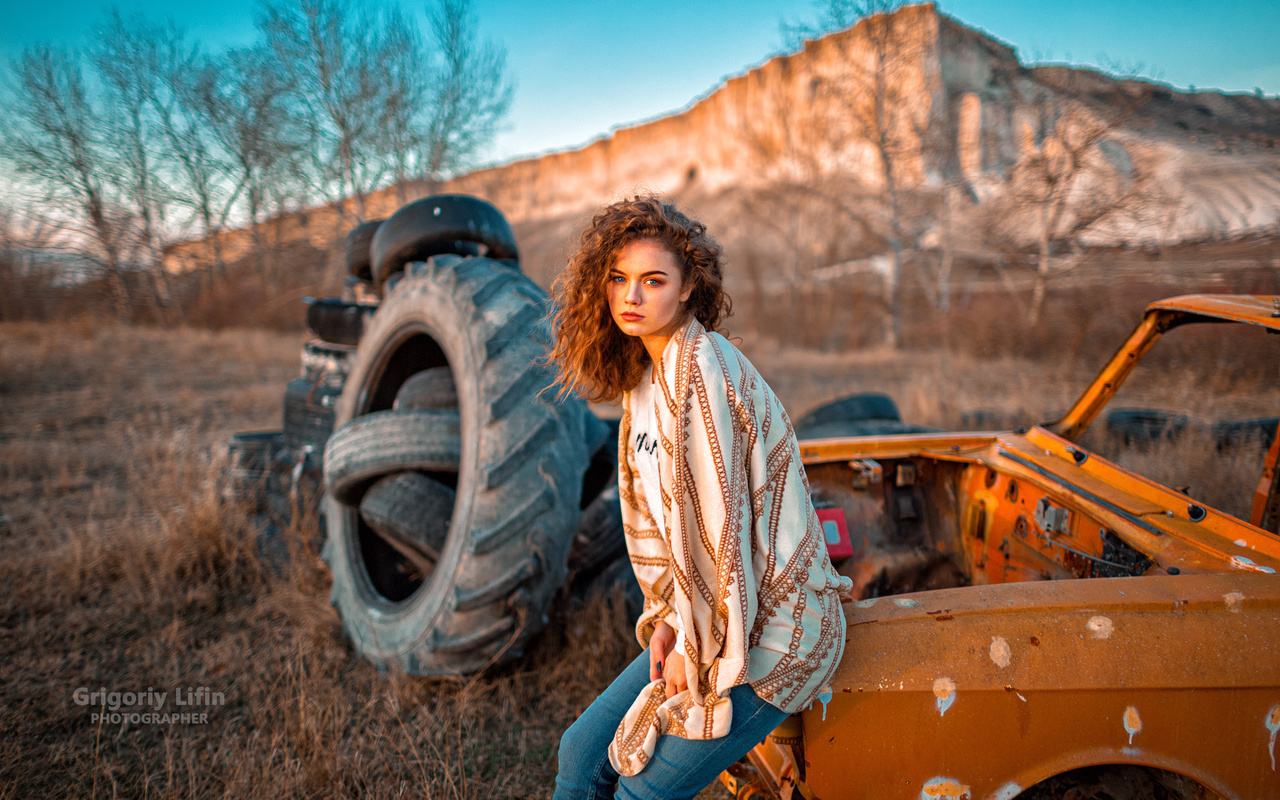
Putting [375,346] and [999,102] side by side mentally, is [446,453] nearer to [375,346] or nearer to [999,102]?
[375,346]

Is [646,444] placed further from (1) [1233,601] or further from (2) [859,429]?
(2) [859,429]

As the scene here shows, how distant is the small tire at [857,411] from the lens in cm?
505

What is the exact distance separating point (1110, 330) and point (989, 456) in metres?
11.1

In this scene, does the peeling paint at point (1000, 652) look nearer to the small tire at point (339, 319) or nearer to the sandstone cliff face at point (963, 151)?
the sandstone cliff face at point (963, 151)

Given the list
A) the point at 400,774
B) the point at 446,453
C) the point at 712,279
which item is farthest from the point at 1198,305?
the point at 400,774

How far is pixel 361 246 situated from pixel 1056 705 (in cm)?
475

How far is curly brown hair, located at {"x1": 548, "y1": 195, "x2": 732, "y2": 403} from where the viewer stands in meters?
1.37

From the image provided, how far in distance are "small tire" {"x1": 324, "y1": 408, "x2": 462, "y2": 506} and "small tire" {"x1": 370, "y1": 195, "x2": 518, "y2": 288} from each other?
1.17m

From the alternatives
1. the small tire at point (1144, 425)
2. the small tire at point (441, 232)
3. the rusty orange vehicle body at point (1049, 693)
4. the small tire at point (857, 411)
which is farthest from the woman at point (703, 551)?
the small tire at point (1144, 425)

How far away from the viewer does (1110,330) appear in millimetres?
10953

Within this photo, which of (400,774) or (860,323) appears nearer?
(400,774)

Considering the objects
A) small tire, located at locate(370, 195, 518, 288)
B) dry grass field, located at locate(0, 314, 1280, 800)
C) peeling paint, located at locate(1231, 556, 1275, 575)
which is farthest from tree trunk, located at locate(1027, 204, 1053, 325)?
peeling paint, located at locate(1231, 556, 1275, 575)

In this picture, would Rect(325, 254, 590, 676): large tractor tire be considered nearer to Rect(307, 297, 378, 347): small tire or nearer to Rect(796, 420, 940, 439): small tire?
Rect(307, 297, 378, 347): small tire

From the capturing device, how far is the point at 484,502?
238cm
